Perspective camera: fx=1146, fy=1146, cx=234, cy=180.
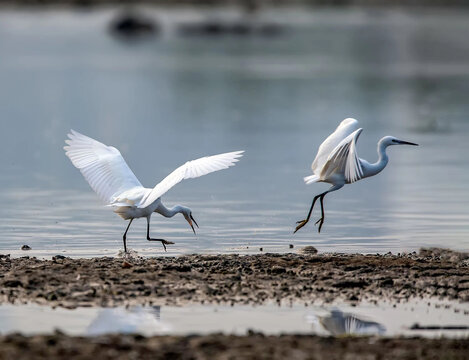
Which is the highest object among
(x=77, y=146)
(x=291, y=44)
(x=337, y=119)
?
(x=291, y=44)

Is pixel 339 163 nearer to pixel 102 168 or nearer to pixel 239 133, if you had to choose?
pixel 102 168

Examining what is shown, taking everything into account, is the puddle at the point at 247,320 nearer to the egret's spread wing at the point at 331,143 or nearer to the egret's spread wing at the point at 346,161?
the egret's spread wing at the point at 346,161

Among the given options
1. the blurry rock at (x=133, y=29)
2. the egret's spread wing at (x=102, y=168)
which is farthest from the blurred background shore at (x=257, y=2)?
the egret's spread wing at (x=102, y=168)

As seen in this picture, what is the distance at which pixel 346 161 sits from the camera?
14.2m

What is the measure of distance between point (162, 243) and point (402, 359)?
237 inches

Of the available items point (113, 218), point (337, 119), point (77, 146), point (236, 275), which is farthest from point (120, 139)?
point (236, 275)

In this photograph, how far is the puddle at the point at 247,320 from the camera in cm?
955

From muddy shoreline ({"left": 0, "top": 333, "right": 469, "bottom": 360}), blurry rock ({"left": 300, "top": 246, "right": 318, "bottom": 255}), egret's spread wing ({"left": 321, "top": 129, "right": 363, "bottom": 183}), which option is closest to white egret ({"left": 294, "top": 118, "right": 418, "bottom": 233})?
egret's spread wing ({"left": 321, "top": 129, "right": 363, "bottom": 183})

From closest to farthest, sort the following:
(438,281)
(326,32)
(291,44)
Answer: (438,281) → (291,44) → (326,32)

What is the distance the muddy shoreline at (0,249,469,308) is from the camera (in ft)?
35.0

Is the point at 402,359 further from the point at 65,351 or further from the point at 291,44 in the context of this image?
the point at 291,44

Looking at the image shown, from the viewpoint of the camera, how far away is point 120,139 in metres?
27.1

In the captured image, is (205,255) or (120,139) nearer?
(205,255)

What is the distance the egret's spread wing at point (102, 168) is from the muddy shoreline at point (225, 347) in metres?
4.88
